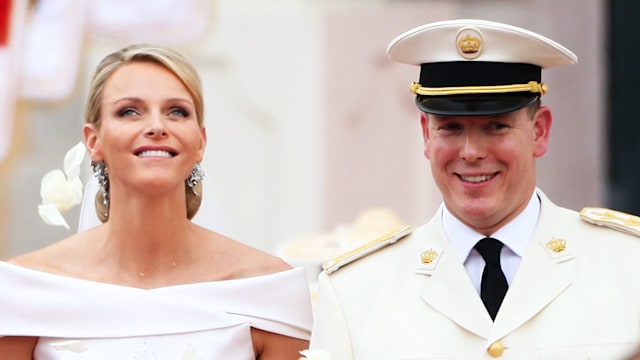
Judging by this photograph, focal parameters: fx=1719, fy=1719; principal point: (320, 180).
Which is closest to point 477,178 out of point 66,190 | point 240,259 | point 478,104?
point 478,104

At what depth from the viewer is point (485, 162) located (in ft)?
13.1

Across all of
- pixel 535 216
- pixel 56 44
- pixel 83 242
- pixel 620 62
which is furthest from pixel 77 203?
pixel 620 62

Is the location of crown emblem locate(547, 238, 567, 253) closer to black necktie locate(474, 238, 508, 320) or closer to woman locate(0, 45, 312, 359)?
black necktie locate(474, 238, 508, 320)

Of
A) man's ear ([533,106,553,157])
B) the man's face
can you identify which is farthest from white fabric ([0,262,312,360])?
man's ear ([533,106,553,157])

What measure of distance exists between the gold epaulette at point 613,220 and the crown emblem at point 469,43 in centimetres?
47

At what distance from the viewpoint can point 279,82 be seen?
26.2 feet

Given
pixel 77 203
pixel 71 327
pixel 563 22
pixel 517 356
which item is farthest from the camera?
pixel 563 22

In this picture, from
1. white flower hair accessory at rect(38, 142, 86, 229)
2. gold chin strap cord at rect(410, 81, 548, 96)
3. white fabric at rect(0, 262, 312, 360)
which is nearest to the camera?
gold chin strap cord at rect(410, 81, 548, 96)

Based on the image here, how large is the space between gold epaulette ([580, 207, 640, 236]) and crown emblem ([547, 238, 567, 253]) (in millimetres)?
93

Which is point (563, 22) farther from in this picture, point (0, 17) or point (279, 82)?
point (0, 17)

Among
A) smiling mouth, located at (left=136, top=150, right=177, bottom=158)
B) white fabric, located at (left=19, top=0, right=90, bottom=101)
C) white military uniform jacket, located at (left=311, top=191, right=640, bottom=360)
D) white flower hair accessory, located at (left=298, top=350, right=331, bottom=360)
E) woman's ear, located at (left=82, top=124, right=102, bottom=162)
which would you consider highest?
white fabric, located at (left=19, top=0, right=90, bottom=101)

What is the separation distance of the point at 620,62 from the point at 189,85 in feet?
12.9

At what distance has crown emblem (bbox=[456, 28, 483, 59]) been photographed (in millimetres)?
4117

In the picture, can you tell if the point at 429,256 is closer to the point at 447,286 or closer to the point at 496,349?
the point at 447,286
